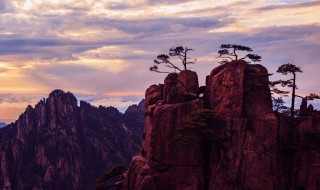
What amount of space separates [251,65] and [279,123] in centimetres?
1058

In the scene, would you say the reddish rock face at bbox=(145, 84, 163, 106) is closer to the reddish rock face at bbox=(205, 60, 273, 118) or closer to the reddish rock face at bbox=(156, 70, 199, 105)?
the reddish rock face at bbox=(156, 70, 199, 105)

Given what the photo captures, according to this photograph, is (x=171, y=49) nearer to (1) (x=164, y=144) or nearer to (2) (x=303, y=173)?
(1) (x=164, y=144)

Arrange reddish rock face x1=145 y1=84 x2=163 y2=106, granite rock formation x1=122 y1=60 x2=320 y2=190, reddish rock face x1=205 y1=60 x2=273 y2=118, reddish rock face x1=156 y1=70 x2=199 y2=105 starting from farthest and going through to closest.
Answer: reddish rock face x1=145 y1=84 x2=163 y2=106, reddish rock face x1=156 y1=70 x2=199 y2=105, reddish rock face x1=205 y1=60 x2=273 y2=118, granite rock formation x1=122 y1=60 x2=320 y2=190

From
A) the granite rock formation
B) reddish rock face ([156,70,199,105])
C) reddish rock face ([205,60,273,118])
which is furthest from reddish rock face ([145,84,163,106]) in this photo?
reddish rock face ([205,60,273,118])

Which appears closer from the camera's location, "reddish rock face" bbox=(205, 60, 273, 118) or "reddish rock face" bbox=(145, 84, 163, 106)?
"reddish rock face" bbox=(205, 60, 273, 118)

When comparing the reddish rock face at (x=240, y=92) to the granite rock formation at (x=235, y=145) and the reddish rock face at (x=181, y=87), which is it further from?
the reddish rock face at (x=181, y=87)

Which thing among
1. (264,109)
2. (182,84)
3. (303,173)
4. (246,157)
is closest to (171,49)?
(182,84)

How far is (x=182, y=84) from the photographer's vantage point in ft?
228

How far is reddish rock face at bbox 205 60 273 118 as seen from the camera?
209ft

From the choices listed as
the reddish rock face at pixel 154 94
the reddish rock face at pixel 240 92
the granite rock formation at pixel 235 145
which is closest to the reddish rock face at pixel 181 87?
the granite rock formation at pixel 235 145

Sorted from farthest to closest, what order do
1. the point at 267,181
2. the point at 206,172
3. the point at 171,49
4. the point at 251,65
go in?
1. the point at 171,49
2. the point at 251,65
3. the point at 206,172
4. the point at 267,181

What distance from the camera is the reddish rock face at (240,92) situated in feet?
209

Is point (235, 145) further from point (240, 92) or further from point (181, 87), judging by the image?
point (181, 87)

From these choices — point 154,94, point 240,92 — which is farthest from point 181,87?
point 240,92
